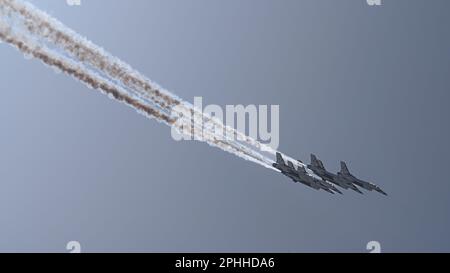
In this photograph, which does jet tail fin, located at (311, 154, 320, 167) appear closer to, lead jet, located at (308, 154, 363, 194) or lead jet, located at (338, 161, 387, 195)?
lead jet, located at (308, 154, 363, 194)

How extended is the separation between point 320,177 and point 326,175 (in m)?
0.56

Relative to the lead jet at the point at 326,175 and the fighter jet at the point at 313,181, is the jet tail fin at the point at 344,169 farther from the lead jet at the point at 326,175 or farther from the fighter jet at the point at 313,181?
the fighter jet at the point at 313,181

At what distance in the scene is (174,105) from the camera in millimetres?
29516

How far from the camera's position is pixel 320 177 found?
46312mm

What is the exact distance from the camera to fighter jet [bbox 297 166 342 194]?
4281 cm

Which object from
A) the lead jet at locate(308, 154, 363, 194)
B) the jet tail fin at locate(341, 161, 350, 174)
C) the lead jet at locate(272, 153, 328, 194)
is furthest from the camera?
the jet tail fin at locate(341, 161, 350, 174)

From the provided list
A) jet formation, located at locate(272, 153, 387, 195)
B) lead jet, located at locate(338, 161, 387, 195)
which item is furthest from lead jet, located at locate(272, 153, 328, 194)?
lead jet, located at locate(338, 161, 387, 195)

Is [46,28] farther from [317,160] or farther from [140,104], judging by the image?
[317,160]

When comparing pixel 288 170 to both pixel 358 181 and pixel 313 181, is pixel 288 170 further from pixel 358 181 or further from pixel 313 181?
pixel 358 181

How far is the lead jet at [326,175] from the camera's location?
45.9 meters

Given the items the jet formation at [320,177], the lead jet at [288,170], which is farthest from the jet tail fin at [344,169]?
the lead jet at [288,170]

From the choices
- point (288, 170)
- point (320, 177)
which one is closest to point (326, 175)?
point (320, 177)
